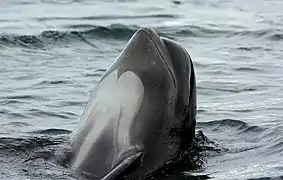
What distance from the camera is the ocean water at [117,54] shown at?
7.82 metres

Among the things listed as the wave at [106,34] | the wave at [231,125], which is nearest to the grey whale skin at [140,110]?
the wave at [231,125]

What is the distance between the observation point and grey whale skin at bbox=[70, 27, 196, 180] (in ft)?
23.3

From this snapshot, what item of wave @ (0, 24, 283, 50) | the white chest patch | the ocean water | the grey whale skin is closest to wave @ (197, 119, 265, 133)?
the ocean water

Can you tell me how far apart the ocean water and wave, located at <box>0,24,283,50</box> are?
0.02m

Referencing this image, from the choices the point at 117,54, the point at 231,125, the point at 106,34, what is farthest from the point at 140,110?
the point at 106,34

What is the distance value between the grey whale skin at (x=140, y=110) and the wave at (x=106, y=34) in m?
8.67

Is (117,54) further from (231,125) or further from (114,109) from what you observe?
(114,109)

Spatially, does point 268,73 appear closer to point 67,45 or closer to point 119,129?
point 67,45

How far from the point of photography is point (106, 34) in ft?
57.9

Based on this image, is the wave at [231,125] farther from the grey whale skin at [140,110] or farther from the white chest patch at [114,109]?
the white chest patch at [114,109]

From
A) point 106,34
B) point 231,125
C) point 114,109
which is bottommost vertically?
point 106,34

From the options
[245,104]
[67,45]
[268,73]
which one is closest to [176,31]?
[67,45]

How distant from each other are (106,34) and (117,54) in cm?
215

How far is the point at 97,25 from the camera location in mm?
18547
